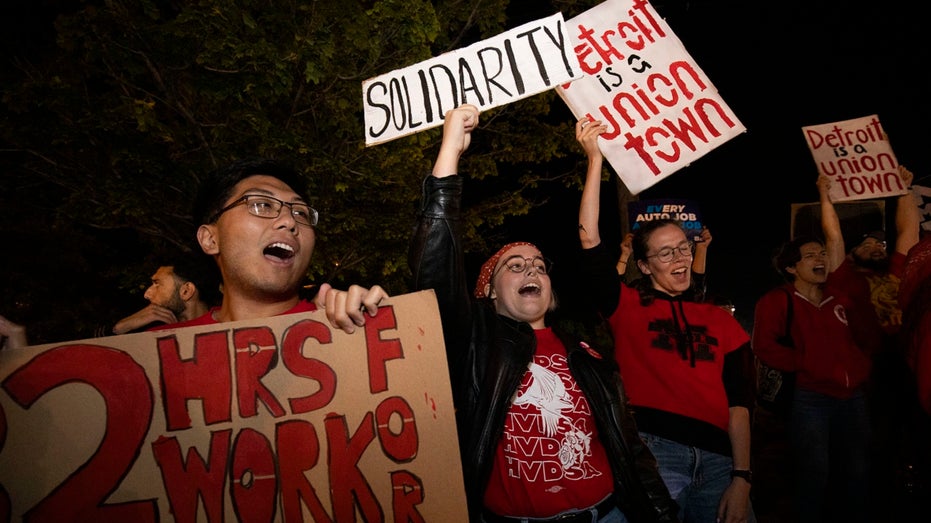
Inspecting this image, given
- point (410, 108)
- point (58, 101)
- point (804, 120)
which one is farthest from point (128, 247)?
point (804, 120)

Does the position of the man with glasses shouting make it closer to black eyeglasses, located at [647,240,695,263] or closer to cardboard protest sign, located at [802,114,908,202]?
black eyeglasses, located at [647,240,695,263]

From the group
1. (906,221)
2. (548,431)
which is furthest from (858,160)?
(548,431)

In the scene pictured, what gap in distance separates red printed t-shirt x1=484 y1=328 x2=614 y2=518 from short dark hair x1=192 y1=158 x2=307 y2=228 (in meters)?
1.23

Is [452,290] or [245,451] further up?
[452,290]

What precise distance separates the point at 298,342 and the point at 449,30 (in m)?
6.45

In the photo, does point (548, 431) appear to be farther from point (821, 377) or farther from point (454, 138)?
point (821, 377)

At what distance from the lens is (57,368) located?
5.59ft

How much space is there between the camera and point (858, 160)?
464 centimetres

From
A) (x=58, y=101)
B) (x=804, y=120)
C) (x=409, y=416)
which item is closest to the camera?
(x=409, y=416)

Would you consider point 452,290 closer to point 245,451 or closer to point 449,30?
point 245,451

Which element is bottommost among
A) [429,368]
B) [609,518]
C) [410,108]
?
[609,518]

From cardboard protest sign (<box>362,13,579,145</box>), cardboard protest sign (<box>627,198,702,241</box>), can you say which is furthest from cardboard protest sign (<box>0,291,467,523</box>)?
cardboard protest sign (<box>627,198,702,241</box>)

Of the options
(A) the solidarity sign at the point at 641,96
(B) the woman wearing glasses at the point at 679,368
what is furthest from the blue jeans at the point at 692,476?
(A) the solidarity sign at the point at 641,96

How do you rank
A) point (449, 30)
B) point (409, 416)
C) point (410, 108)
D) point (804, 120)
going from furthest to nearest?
1. point (804, 120)
2. point (449, 30)
3. point (410, 108)
4. point (409, 416)
